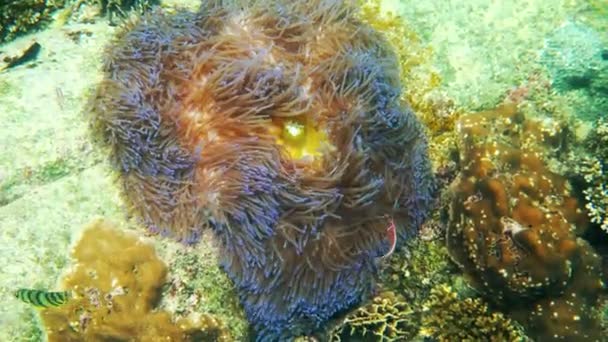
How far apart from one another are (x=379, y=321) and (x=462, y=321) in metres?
0.69

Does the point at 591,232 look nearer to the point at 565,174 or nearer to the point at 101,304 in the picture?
the point at 565,174

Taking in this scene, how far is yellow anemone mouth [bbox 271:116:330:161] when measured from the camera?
3.83 m

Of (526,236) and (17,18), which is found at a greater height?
(17,18)

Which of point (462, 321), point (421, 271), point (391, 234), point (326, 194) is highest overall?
point (326, 194)

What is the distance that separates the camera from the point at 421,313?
4.31 metres

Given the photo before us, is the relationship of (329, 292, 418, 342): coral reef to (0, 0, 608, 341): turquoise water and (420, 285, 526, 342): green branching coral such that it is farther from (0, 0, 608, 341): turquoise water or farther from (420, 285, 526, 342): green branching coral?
(420, 285, 526, 342): green branching coral

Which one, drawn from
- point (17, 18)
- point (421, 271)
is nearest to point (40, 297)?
point (421, 271)

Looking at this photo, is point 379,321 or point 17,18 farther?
point 17,18

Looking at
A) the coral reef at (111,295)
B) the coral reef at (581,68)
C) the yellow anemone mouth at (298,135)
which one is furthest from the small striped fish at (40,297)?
the coral reef at (581,68)

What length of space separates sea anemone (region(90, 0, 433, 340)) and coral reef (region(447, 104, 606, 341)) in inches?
18.1

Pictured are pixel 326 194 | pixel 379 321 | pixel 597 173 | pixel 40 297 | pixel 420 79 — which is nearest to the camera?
pixel 40 297

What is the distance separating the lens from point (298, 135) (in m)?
3.85

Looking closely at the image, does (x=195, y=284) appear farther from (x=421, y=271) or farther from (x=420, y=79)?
(x=420, y=79)

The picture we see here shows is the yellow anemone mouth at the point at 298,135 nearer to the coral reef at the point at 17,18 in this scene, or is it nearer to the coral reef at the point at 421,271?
the coral reef at the point at 421,271
